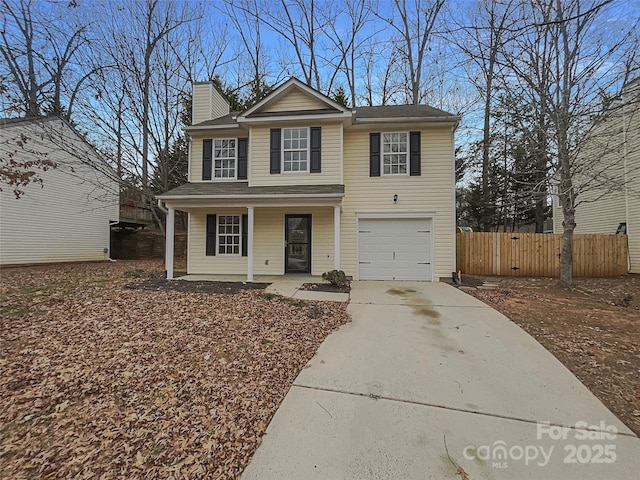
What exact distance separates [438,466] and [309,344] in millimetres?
2498

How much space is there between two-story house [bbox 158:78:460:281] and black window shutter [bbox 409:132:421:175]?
3 centimetres

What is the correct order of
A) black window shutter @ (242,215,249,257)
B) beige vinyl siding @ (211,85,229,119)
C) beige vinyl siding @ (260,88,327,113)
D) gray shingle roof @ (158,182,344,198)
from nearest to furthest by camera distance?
1. gray shingle roof @ (158,182,344,198)
2. beige vinyl siding @ (260,88,327,113)
3. black window shutter @ (242,215,249,257)
4. beige vinyl siding @ (211,85,229,119)

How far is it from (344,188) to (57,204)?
14.2 m

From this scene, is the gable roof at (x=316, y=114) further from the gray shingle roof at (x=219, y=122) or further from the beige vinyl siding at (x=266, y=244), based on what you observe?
the beige vinyl siding at (x=266, y=244)

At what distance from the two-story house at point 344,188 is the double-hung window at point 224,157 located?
521 millimetres

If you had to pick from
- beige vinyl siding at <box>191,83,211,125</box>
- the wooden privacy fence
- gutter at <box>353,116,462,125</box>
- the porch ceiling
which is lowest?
the wooden privacy fence

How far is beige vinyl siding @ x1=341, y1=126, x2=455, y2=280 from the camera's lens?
32.4 ft

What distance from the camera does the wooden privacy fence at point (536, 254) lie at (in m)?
11.0

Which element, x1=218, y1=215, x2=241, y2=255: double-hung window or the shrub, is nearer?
the shrub

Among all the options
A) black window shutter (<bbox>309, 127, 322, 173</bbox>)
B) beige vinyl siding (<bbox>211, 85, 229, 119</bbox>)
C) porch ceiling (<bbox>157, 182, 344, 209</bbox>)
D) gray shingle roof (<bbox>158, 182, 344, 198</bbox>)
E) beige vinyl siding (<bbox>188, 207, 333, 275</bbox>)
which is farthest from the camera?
beige vinyl siding (<bbox>211, 85, 229, 119</bbox>)

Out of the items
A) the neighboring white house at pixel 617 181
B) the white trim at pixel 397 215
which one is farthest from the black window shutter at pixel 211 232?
the neighboring white house at pixel 617 181

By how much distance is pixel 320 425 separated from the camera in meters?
2.65

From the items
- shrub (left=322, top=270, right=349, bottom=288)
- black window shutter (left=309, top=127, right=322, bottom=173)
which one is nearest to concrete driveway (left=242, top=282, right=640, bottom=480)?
shrub (left=322, top=270, right=349, bottom=288)

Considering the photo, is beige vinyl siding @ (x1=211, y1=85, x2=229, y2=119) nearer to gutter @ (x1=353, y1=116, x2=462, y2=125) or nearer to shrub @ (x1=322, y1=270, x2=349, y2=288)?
gutter @ (x1=353, y1=116, x2=462, y2=125)
